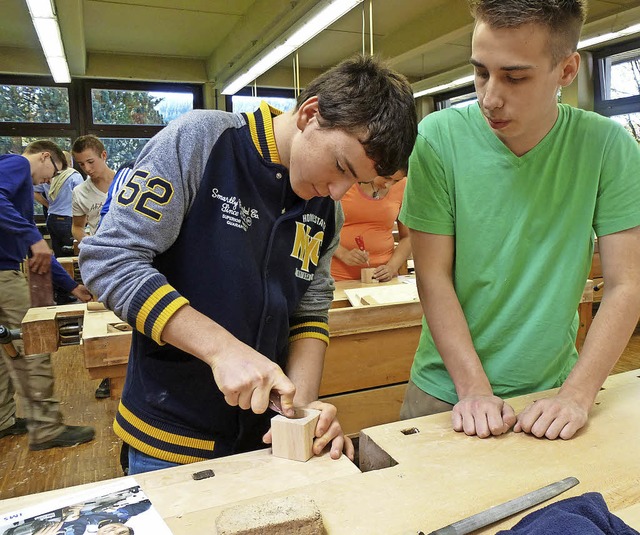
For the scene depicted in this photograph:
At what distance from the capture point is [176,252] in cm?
105

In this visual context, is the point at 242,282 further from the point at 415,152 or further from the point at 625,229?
the point at 625,229

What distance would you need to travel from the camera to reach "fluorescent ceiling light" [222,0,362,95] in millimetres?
4551

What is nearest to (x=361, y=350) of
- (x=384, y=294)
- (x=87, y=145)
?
(x=384, y=294)

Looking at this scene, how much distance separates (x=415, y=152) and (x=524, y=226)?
0.94ft

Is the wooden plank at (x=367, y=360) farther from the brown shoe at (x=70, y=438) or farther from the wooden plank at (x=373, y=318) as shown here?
the brown shoe at (x=70, y=438)

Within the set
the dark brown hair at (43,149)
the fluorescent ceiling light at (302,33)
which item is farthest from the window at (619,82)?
the dark brown hair at (43,149)

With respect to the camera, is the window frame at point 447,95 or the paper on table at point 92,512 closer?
the paper on table at point 92,512

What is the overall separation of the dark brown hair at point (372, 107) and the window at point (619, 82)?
7.22m

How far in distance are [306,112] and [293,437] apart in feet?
1.91

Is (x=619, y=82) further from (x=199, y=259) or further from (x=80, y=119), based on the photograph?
(x=199, y=259)

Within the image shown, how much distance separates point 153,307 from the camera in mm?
919

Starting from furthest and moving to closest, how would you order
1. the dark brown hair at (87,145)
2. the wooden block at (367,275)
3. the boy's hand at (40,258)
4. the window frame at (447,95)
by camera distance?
the window frame at (447,95) → the dark brown hair at (87,145) → the boy's hand at (40,258) → the wooden block at (367,275)

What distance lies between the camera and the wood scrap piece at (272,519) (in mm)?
681

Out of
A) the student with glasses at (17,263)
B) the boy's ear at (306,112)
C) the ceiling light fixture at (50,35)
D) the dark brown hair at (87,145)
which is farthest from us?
the ceiling light fixture at (50,35)
